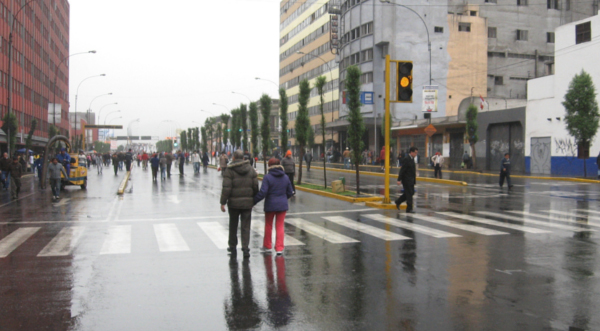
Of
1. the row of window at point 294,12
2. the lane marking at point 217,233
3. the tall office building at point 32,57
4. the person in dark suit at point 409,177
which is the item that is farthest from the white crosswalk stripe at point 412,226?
the row of window at point 294,12

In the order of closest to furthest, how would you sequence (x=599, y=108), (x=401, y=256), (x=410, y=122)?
1. (x=401, y=256)
2. (x=599, y=108)
3. (x=410, y=122)

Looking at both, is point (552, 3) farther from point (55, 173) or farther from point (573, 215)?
point (55, 173)

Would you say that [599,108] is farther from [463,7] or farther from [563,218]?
[463,7]

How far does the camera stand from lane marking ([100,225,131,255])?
31.4ft

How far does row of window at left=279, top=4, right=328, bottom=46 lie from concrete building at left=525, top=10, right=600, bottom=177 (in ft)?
138

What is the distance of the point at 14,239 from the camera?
1095cm

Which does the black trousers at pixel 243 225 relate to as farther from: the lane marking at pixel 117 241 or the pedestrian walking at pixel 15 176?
the pedestrian walking at pixel 15 176

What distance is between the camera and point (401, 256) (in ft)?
28.9

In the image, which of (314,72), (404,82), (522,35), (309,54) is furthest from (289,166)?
(309,54)

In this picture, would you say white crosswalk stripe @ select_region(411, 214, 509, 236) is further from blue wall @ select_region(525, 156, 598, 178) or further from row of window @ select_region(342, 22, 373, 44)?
row of window @ select_region(342, 22, 373, 44)

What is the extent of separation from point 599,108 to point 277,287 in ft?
103

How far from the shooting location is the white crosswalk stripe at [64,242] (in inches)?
370

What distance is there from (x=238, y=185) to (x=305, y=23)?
7905cm

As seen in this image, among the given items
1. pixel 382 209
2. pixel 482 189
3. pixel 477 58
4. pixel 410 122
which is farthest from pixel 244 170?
pixel 477 58
